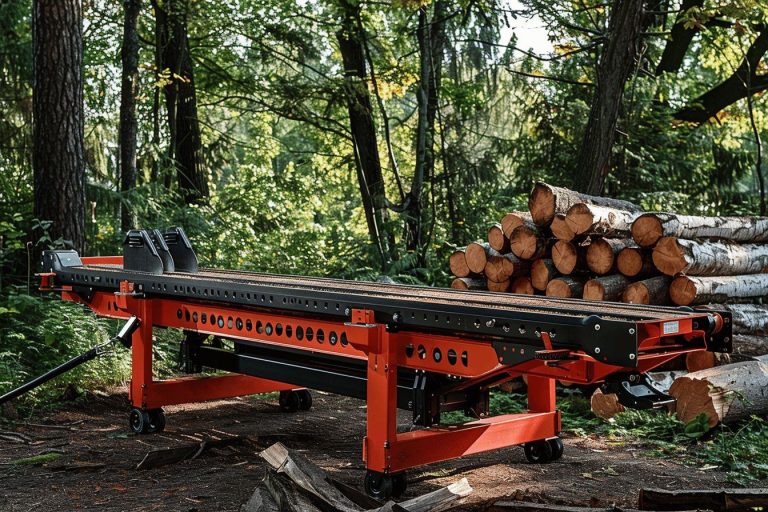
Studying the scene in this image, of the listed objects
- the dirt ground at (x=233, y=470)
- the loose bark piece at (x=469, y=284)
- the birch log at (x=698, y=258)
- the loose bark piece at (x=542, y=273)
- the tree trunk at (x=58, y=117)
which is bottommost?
the dirt ground at (x=233, y=470)

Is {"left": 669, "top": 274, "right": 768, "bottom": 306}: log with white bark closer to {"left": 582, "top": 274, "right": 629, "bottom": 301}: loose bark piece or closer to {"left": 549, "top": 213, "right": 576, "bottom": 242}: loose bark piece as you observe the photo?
{"left": 582, "top": 274, "right": 629, "bottom": 301}: loose bark piece

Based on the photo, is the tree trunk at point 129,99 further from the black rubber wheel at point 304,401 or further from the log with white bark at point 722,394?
the log with white bark at point 722,394

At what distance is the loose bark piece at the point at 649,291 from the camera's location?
7102 millimetres

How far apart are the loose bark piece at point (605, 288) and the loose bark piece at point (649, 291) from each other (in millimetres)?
69

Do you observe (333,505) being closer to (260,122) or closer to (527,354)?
(527,354)

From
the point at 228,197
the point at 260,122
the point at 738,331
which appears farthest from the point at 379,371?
the point at 260,122

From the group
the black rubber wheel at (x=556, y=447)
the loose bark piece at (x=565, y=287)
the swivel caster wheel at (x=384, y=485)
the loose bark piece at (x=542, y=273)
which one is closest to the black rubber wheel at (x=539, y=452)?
the black rubber wheel at (x=556, y=447)

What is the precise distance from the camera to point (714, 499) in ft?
13.1

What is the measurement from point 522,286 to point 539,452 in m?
2.54

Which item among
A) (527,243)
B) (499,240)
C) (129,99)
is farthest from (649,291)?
(129,99)

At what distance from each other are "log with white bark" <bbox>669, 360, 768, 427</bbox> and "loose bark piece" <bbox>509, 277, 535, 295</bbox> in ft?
5.50

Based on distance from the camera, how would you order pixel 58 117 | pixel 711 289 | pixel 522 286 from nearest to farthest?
1. pixel 711 289
2. pixel 522 286
3. pixel 58 117

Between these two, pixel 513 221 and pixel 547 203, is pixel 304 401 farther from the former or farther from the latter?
pixel 547 203

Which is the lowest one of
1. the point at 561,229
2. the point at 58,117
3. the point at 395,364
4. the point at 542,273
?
the point at 395,364
